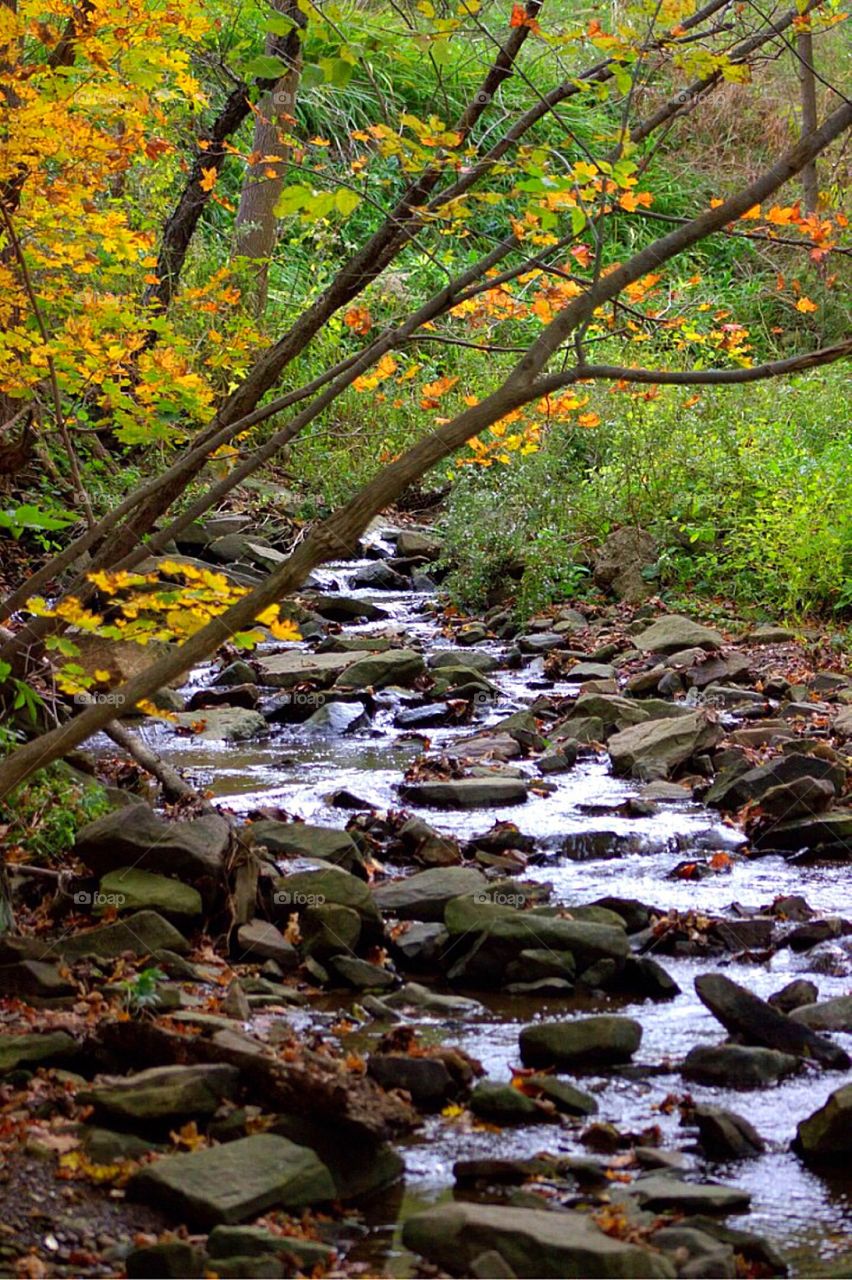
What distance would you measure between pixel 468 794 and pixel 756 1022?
2.60 metres

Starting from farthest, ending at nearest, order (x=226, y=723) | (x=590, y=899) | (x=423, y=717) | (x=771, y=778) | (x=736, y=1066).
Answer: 1. (x=423, y=717)
2. (x=226, y=723)
3. (x=771, y=778)
4. (x=590, y=899)
5. (x=736, y=1066)

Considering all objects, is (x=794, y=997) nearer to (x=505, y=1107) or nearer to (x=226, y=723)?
(x=505, y=1107)

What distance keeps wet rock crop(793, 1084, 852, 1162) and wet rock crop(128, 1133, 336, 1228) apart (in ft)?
3.78

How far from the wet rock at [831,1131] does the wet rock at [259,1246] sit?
4.06 ft

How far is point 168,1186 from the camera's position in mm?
2861

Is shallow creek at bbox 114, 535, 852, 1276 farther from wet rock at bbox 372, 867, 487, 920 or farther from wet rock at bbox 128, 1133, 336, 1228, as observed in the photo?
wet rock at bbox 372, 867, 487, 920

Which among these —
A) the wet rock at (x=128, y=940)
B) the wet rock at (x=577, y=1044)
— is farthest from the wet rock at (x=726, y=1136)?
the wet rock at (x=128, y=940)

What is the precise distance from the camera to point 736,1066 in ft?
12.1

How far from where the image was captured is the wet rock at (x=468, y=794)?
20.9 feet

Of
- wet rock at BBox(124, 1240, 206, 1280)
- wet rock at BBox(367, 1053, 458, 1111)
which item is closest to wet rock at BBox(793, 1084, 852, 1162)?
wet rock at BBox(367, 1053, 458, 1111)

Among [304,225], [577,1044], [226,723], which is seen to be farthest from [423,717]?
[577,1044]

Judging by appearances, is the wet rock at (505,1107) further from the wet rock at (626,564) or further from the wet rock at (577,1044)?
the wet rock at (626,564)

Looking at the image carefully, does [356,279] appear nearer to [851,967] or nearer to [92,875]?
[92,875]

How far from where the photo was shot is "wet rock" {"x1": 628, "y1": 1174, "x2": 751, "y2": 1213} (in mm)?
2979
